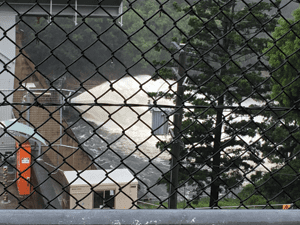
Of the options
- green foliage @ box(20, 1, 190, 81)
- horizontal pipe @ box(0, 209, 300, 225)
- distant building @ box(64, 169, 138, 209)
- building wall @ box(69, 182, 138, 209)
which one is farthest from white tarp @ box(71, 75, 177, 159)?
horizontal pipe @ box(0, 209, 300, 225)

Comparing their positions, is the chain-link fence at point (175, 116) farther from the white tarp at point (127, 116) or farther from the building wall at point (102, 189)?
the white tarp at point (127, 116)

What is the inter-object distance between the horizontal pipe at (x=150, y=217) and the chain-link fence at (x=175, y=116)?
309 mm

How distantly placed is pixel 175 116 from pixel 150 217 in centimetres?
613

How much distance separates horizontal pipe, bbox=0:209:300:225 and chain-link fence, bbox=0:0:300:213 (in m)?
0.31

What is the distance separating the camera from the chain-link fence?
63.8 inches

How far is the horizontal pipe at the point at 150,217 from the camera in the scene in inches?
43.3

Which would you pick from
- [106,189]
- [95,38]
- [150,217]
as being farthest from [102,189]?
[95,38]

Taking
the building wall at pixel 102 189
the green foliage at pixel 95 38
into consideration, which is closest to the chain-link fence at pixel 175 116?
the building wall at pixel 102 189

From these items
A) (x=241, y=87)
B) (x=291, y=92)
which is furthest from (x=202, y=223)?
(x=241, y=87)

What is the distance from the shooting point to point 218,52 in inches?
611

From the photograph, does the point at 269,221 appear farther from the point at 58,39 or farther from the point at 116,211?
the point at 58,39

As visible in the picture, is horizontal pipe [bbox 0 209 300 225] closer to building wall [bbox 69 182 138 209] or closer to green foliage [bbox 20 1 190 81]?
building wall [bbox 69 182 138 209]

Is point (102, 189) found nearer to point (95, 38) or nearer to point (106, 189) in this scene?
point (106, 189)

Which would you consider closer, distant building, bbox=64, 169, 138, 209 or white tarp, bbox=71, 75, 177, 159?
distant building, bbox=64, 169, 138, 209
